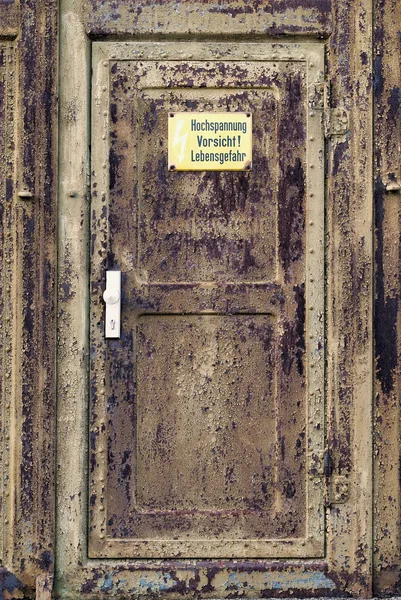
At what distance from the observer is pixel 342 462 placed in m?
2.46

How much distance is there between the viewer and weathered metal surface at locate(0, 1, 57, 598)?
243 cm

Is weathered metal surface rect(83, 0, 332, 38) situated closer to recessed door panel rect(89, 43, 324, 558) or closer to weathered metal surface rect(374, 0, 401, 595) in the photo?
recessed door panel rect(89, 43, 324, 558)

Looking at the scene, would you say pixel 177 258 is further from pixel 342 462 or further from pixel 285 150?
pixel 342 462

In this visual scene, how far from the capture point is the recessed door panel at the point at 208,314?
8.07 ft

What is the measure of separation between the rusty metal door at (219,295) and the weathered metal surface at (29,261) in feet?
0.20

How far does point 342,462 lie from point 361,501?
0.16 metres

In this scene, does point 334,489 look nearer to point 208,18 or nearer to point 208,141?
point 208,141

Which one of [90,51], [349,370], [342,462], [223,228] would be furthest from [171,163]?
[342,462]

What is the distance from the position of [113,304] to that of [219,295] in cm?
41

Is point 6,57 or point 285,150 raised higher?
point 6,57

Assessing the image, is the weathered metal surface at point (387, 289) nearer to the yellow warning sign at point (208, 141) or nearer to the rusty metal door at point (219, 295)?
the rusty metal door at point (219, 295)

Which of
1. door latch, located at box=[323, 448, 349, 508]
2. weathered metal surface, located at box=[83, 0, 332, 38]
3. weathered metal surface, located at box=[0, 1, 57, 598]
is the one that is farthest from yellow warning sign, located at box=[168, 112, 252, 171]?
door latch, located at box=[323, 448, 349, 508]

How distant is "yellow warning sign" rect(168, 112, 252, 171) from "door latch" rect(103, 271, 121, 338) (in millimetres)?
477

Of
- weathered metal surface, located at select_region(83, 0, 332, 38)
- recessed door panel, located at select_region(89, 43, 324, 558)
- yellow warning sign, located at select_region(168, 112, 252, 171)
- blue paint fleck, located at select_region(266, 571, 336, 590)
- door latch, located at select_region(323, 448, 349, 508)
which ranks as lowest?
blue paint fleck, located at select_region(266, 571, 336, 590)
